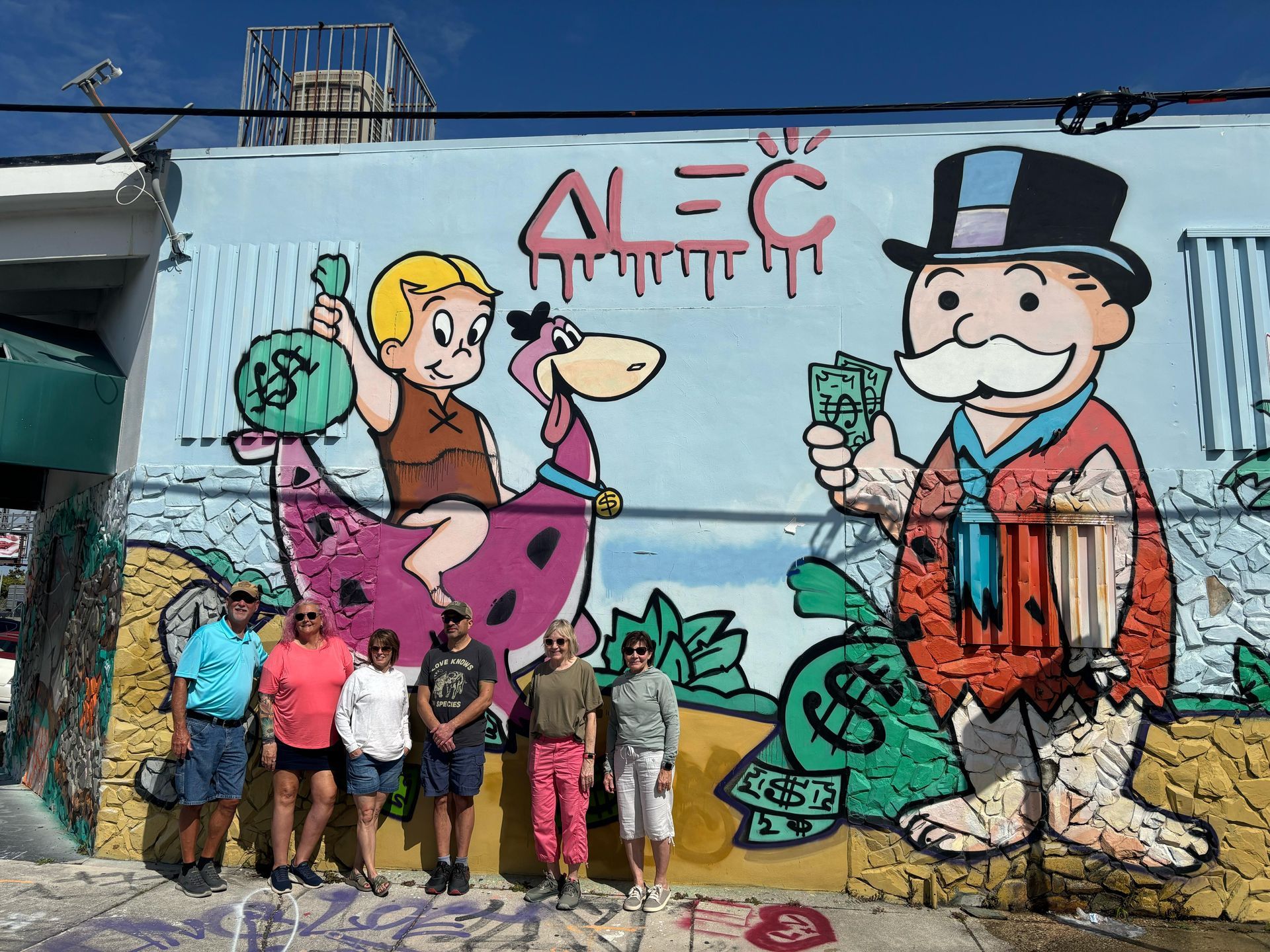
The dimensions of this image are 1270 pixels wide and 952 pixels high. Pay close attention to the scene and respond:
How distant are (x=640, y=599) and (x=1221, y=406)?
4.13 metres

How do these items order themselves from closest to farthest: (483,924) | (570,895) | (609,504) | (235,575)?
(483,924), (570,895), (609,504), (235,575)

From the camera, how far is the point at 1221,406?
6047mm

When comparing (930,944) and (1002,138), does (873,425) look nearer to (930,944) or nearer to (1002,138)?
(1002,138)

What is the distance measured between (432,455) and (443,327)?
0.96m

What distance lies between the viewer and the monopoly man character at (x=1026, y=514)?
19.1 ft

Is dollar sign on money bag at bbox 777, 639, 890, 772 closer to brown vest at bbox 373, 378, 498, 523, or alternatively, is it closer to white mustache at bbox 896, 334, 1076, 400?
white mustache at bbox 896, 334, 1076, 400

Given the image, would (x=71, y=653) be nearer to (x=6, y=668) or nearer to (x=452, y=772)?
(x=452, y=772)

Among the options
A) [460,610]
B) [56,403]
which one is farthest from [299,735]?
[56,403]

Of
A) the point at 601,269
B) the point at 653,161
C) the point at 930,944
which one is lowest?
the point at 930,944

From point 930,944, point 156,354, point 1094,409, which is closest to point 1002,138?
point 1094,409

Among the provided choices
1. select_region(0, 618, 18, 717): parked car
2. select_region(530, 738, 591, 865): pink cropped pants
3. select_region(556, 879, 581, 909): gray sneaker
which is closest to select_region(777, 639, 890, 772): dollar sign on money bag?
select_region(530, 738, 591, 865): pink cropped pants

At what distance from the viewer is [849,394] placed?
627 cm

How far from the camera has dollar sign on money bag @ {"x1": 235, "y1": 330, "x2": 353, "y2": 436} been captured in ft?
21.7

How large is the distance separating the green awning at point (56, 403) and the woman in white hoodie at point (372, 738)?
9.87 feet
